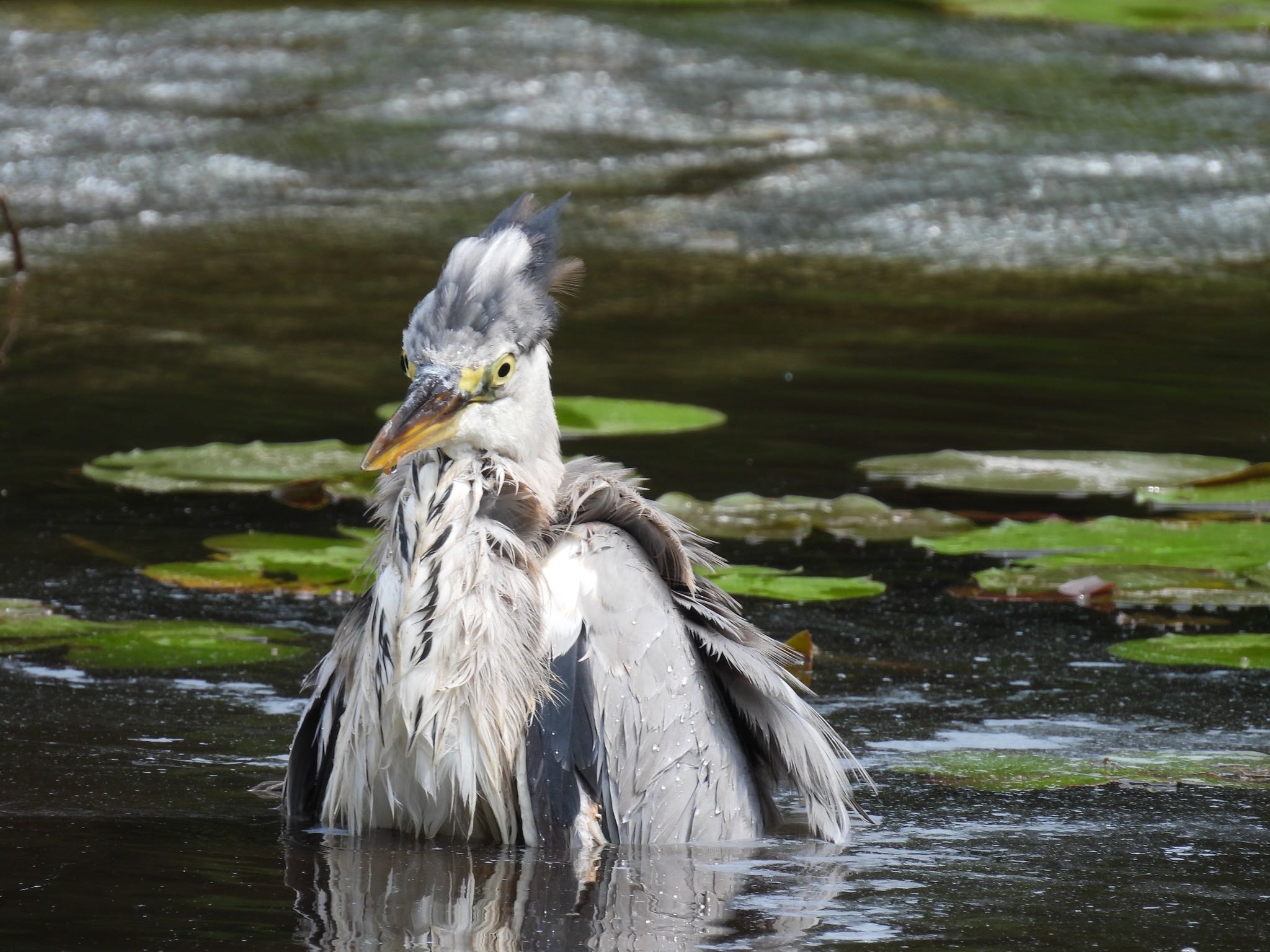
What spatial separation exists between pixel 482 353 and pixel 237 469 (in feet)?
9.76

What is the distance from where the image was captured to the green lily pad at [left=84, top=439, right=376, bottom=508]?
6.32m

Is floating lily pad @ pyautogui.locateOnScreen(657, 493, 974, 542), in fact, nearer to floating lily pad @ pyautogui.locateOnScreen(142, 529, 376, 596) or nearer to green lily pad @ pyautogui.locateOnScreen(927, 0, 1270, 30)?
floating lily pad @ pyautogui.locateOnScreen(142, 529, 376, 596)

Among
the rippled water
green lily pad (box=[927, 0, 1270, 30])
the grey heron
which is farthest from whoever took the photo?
green lily pad (box=[927, 0, 1270, 30])

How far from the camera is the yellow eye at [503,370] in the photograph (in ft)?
11.9

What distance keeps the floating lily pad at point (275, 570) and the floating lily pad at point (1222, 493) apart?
256 centimetres

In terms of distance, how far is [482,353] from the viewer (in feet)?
11.9

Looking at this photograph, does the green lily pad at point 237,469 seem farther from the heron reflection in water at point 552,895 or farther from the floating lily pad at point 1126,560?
the heron reflection in water at point 552,895

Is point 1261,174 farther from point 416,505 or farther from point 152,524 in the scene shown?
point 416,505

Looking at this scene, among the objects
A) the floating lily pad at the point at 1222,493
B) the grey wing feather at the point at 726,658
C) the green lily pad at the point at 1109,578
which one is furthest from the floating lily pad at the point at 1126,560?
the grey wing feather at the point at 726,658

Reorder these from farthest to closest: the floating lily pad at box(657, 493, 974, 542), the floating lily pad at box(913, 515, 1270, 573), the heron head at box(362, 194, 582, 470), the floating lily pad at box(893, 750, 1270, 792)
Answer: the floating lily pad at box(657, 493, 974, 542), the floating lily pad at box(913, 515, 1270, 573), the floating lily pad at box(893, 750, 1270, 792), the heron head at box(362, 194, 582, 470)

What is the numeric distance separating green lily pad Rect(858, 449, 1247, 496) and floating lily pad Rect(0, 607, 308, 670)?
257cm

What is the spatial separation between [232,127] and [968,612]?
893 centimetres

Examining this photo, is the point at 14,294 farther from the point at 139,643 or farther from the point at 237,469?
the point at 139,643

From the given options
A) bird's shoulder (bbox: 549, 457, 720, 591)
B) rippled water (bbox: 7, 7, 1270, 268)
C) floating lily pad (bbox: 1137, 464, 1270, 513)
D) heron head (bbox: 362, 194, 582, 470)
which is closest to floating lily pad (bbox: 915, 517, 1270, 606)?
floating lily pad (bbox: 1137, 464, 1270, 513)
